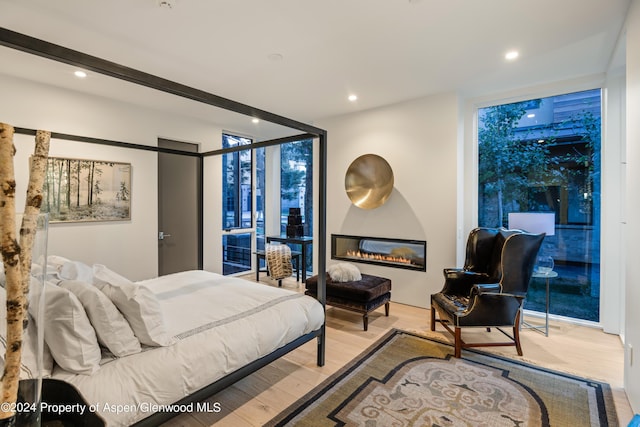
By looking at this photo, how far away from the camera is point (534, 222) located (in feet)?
10.5

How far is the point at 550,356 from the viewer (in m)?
2.72

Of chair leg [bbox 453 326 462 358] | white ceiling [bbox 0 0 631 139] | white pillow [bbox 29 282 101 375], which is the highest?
white ceiling [bbox 0 0 631 139]

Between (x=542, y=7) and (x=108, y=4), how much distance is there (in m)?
3.03

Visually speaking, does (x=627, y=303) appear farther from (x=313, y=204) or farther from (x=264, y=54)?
(x=313, y=204)

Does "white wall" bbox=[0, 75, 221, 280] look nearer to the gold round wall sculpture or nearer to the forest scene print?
the forest scene print

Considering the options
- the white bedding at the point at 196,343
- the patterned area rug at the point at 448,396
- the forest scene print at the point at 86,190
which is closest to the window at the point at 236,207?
the forest scene print at the point at 86,190

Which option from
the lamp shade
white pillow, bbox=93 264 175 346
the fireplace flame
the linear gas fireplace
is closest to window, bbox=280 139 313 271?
the linear gas fireplace

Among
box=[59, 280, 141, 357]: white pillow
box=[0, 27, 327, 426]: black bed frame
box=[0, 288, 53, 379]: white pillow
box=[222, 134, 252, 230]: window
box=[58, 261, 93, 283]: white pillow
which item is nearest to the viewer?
box=[0, 288, 53, 379]: white pillow

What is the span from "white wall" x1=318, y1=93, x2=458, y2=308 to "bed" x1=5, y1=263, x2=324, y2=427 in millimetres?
2071

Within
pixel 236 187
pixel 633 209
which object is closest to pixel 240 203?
pixel 236 187

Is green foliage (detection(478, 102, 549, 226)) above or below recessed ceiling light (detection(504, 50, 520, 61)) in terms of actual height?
below

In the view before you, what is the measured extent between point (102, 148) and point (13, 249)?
12.2 ft

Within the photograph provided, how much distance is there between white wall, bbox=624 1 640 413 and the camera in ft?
6.08

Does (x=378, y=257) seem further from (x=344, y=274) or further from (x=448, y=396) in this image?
(x=448, y=396)
